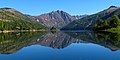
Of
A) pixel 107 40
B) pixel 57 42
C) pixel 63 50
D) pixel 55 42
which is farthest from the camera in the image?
pixel 55 42

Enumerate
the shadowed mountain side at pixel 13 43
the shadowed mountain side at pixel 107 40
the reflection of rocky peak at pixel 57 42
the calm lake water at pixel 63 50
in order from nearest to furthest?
the calm lake water at pixel 63 50 < the shadowed mountain side at pixel 13 43 < the shadowed mountain side at pixel 107 40 < the reflection of rocky peak at pixel 57 42

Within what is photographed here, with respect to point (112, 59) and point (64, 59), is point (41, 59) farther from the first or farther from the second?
point (112, 59)

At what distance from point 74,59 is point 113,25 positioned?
496ft

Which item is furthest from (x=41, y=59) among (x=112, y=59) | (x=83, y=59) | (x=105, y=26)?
(x=105, y=26)

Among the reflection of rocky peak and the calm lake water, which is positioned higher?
the calm lake water

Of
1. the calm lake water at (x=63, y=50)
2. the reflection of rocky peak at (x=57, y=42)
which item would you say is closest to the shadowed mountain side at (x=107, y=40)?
the calm lake water at (x=63, y=50)

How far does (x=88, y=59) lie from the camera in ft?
104

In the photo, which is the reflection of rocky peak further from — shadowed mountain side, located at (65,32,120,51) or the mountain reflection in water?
shadowed mountain side, located at (65,32,120,51)

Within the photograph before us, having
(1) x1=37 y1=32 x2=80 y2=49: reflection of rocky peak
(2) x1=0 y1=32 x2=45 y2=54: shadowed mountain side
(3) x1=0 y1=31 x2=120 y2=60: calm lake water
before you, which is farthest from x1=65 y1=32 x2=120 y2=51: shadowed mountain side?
(2) x1=0 y1=32 x2=45 y2=54: shadowed mountain side

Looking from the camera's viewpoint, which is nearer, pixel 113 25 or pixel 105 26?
pixel 113 25

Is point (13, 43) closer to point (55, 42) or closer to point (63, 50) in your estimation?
point (55, 42)

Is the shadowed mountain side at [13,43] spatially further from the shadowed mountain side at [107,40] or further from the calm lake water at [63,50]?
the shadowed mountain side at [107,40]

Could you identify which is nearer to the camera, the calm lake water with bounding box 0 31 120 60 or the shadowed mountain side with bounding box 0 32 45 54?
the calm lake water with bounding box 0 31 120 60

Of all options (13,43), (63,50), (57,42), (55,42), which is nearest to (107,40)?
(57,42)
